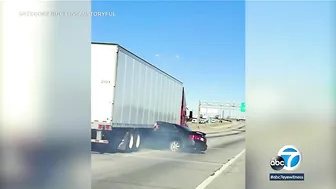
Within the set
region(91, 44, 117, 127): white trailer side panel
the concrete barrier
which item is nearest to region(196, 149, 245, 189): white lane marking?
the concrete barrier

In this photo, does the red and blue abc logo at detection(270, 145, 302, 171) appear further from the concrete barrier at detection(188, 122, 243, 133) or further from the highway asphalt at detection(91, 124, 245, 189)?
the concrete barrier at detection(188, 122, 243, 133)

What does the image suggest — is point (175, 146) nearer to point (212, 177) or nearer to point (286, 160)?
point (212, 177)

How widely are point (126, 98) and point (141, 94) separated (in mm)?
118

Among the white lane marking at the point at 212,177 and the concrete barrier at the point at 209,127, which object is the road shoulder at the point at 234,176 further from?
the concrete barrier at the point at 209,127

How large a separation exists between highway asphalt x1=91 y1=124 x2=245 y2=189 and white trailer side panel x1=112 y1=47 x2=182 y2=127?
25 centimetres

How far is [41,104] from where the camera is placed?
3.39 metres

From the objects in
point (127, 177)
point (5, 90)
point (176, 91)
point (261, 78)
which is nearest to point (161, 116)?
point (176, 91)

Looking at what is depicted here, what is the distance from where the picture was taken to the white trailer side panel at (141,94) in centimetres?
354

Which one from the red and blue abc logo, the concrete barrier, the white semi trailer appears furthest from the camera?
the concrete barrier

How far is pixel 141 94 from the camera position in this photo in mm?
3625

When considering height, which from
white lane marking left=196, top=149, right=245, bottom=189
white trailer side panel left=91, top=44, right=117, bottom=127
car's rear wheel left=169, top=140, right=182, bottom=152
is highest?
white trailer side panel left=91, top=44, right=117, bottom=127

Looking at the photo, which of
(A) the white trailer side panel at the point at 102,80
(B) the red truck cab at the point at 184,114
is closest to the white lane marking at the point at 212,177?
(B) the red truck cab at the point at 184,114

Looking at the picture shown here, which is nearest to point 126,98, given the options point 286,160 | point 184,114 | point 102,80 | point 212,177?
point 102,80

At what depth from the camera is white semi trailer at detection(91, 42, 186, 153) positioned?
11.3ft
